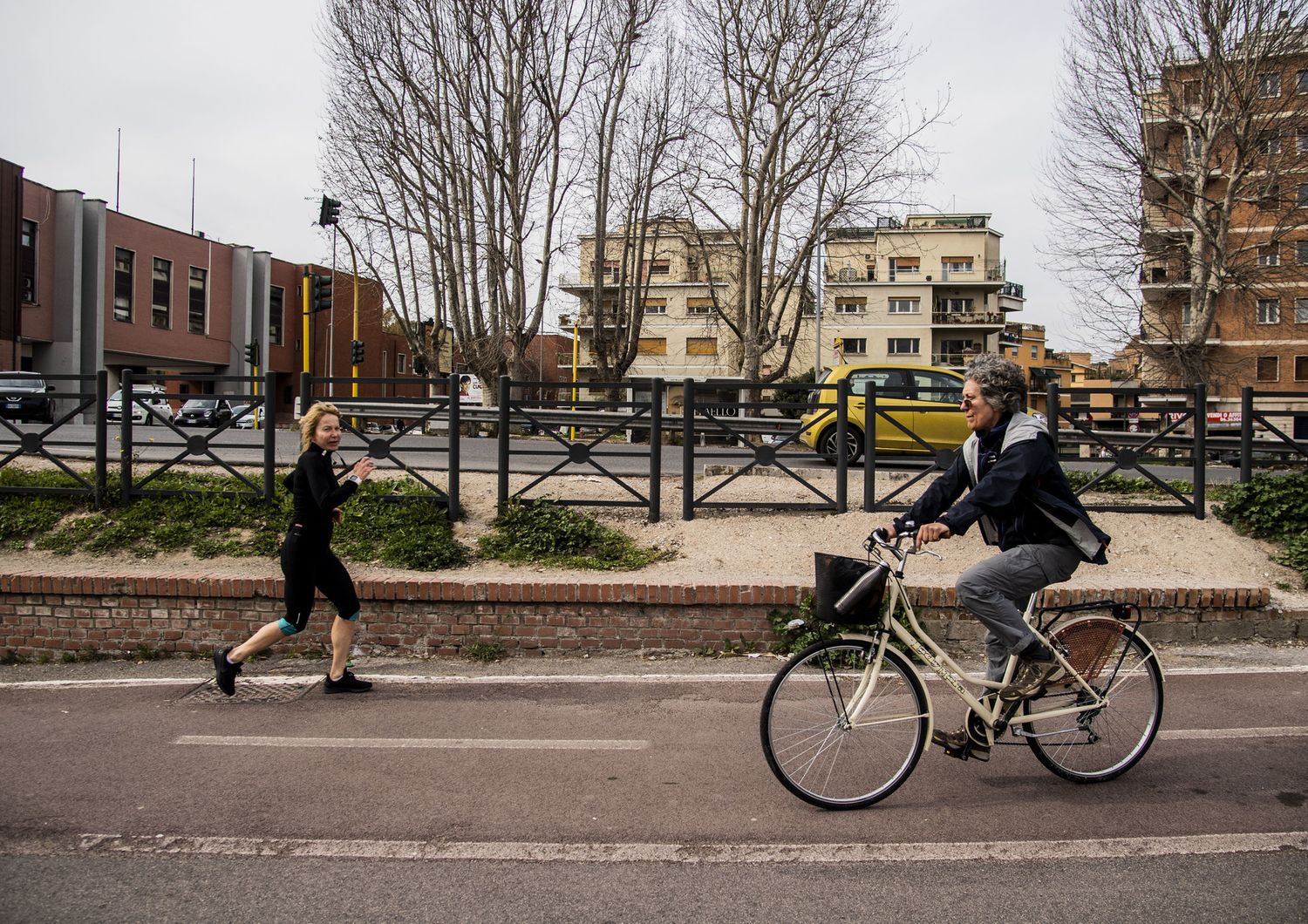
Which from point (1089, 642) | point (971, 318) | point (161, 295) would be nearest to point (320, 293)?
point (1089, 642)

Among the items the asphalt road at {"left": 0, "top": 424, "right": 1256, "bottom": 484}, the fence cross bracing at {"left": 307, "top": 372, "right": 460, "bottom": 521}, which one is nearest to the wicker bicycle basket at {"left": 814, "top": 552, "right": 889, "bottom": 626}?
the asphalt road at {"left": 0, "top": 424, "right": 1256, "bottom": 484}

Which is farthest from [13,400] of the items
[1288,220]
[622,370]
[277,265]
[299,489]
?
[277,265]

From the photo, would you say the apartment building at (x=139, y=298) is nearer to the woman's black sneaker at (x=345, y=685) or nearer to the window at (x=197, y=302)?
the window at (x=197, y=302)

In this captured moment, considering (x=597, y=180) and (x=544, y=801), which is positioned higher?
(x=597, y=180)

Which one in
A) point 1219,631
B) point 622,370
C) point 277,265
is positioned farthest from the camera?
point 277,265

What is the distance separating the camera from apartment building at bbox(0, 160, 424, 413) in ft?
144

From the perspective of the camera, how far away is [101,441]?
960 centimetres

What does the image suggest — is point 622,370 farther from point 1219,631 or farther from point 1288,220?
point 1219,631

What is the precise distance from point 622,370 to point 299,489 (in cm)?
2742

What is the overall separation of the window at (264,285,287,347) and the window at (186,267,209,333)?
5223 mm

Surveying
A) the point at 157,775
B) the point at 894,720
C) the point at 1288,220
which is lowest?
the point at 157,775

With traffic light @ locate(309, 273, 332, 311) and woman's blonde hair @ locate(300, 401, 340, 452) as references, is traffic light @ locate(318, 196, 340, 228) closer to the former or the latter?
traffic light @ locate(309, 273, 332, 311)

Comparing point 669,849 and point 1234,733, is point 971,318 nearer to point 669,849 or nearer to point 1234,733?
point 1234,733

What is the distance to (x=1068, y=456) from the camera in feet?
38.0
